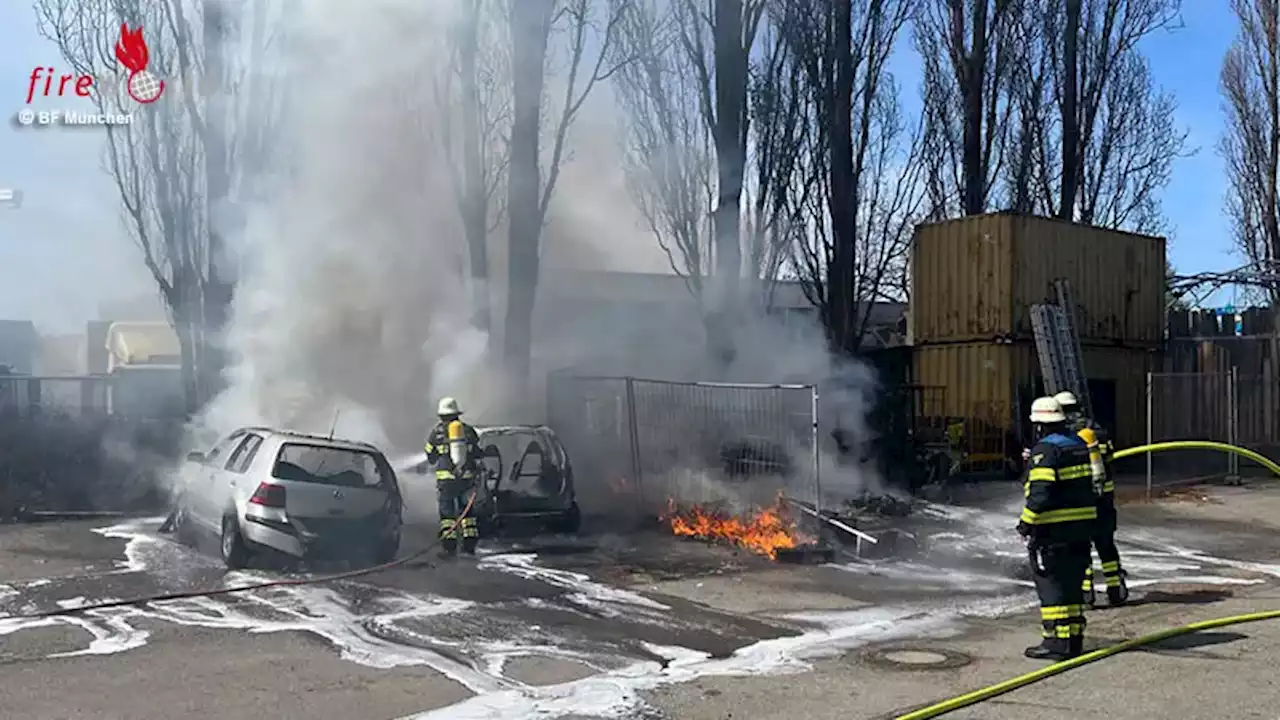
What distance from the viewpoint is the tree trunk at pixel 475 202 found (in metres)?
15.6

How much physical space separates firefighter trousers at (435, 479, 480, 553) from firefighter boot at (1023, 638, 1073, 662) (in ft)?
18.5

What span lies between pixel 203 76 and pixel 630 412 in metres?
7.95

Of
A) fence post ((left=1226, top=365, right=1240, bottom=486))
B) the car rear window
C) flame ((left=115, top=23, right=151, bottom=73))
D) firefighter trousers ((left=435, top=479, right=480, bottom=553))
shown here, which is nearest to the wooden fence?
fence post ((left=1226, top=365, right=1240, bottom=486))

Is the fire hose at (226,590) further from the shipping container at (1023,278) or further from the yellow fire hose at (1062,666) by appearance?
the shipping container at (1023,278)

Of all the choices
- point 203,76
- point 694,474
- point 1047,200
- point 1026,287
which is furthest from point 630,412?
point 1047,200

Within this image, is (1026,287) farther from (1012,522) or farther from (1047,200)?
(1047,200)

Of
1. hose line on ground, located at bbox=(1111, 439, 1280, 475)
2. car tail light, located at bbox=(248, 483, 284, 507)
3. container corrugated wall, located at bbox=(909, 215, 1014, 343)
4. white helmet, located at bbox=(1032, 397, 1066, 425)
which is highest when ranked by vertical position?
container corrugated wall, located at bbox=(909, 215, 1014, 343)

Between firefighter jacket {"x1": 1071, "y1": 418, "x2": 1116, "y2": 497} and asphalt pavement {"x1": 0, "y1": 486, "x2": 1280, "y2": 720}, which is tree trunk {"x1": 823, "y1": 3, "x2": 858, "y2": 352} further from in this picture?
firefighter jacket {"x1": 1071, "y1": 418, "x2": 1116, "y2": 497}

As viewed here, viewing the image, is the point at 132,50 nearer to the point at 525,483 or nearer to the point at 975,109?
the point at 525,483

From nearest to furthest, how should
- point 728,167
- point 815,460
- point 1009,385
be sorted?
point 815,460 → point 1009,385 → point 728,167

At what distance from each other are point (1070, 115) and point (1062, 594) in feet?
60.3

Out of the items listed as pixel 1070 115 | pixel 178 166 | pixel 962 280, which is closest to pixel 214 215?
pixel 178 166

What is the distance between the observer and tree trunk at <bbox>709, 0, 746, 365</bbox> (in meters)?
17.4

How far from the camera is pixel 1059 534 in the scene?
6602 millimetres
